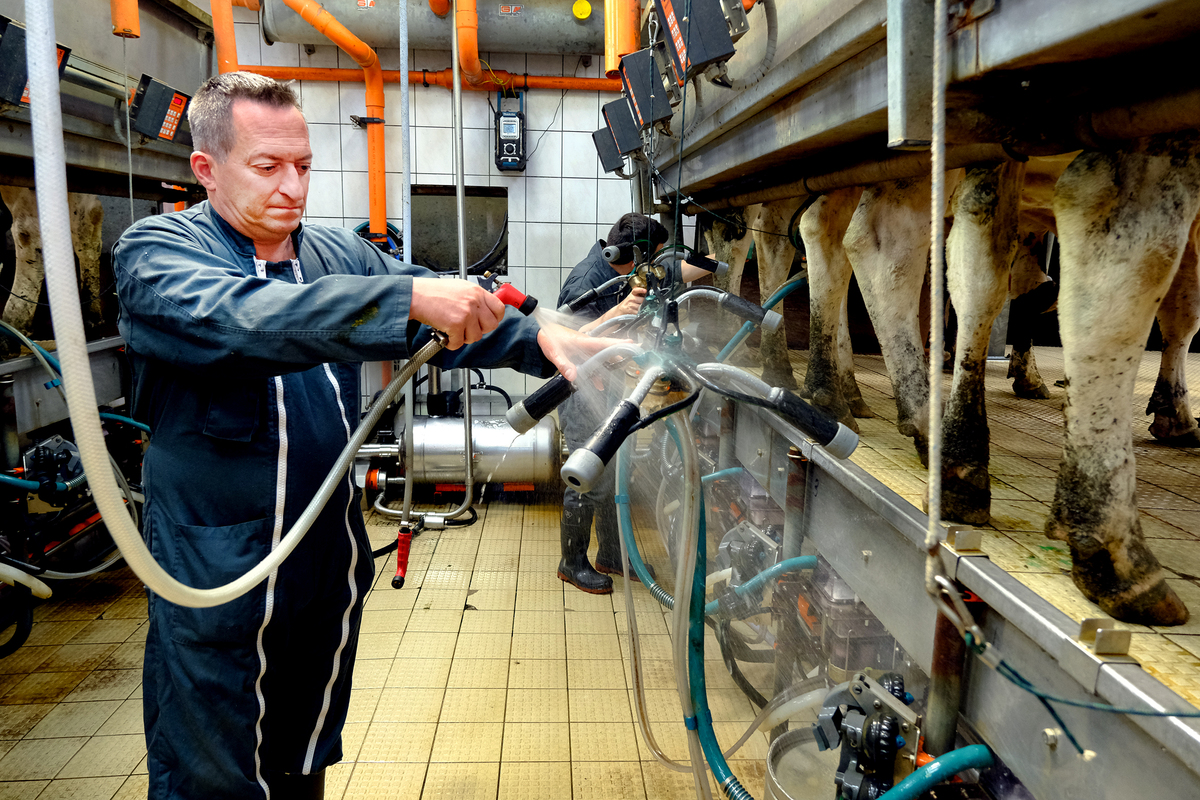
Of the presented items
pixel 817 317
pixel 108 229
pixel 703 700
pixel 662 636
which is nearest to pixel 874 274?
pixel 817 317

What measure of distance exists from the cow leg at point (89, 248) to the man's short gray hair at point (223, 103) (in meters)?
3.44

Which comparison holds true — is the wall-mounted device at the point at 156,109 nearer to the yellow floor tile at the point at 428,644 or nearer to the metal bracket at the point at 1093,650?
the yellow floor tile at the point at 428,644

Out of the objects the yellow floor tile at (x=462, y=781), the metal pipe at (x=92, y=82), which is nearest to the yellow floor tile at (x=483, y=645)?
the yellow floor tile at (x=462, y=781)

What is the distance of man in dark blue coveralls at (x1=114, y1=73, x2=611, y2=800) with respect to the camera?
45.1 inches

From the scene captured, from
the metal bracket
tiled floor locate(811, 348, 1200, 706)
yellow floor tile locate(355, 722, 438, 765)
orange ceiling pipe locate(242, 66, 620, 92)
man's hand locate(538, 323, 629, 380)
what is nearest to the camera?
the metal bracket

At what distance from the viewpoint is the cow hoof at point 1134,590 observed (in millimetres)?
968

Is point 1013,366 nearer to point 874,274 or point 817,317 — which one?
point 817,317

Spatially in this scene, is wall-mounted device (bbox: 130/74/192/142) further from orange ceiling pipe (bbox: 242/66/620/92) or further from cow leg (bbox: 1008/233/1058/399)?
cow leg (bbox: 1008/233/1058/399)

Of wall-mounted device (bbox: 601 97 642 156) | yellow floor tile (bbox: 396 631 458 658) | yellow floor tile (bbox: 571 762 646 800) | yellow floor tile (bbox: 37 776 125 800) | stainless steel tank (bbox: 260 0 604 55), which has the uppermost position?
stainless steel tank (bbox: 260 0 604 55)

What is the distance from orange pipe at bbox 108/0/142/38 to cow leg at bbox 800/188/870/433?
2944mm

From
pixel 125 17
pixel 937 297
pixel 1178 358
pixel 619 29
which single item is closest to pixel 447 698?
pixel 937 297

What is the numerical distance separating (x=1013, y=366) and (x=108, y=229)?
17.0 ft

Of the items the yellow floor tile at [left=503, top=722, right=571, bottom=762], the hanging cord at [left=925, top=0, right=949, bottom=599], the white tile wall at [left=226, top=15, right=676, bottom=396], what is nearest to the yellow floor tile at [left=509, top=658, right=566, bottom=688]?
the yellow floor tile at [left=503, top=722, right=571, bottom=762]

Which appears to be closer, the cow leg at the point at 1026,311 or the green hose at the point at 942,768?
the green hose at the point at 942,768
